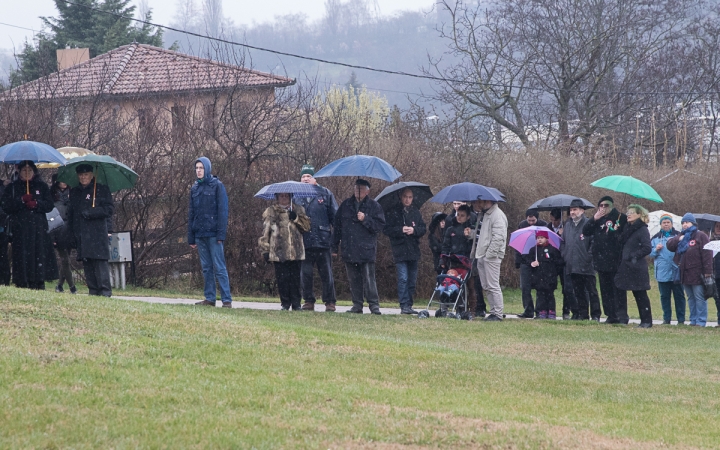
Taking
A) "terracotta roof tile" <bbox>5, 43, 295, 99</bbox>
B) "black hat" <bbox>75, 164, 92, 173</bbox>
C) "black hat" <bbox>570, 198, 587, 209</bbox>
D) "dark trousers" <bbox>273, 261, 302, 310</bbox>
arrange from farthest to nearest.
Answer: "terracotta roof tile" <bbox>5, 43, 295, 99</bbox>, "black hat" <bbox>570, 198, 587, 209</bbox>, "dark trousers" <bbox>273, 261, 302, 310</bbox>, "black hat" <bbox>75, 164, 92, 173</bbox>

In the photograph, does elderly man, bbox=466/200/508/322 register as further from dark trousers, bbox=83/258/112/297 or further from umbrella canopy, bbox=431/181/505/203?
dark trousers, bbox=83/258/112/297

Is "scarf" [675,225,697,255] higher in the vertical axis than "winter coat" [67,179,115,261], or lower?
lower

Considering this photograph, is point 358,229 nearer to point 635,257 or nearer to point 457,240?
point 457,240

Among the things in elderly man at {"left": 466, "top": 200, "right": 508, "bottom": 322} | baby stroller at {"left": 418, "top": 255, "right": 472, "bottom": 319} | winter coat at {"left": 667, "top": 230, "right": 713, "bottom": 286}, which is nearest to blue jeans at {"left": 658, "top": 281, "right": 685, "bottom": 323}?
winter coat at {"left": 667, "top": 230, "right": 713, "bottom": 286}

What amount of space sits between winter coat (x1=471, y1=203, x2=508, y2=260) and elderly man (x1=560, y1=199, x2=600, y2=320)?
66.1 inches

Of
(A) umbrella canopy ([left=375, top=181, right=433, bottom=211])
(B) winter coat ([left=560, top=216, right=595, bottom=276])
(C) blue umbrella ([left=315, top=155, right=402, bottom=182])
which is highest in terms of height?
(C) blue umbrella ([left=315, top=155, right=402, bottom=182])

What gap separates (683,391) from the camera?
965 cm

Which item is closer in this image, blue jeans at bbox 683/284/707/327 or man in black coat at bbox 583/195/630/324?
man in black coat at bbox 583/195/630/324

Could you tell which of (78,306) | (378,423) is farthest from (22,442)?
Result: (78,306)

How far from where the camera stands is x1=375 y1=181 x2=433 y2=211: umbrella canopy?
15.8 m

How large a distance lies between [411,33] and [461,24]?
135 metres

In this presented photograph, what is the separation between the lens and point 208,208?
14.4 meters

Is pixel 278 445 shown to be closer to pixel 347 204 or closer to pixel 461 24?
pixel 347 204

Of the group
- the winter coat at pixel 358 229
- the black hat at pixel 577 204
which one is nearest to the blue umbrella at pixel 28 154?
the winter coat at pixel 358 229
